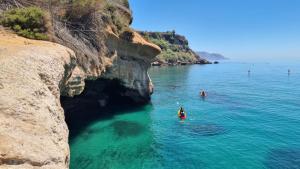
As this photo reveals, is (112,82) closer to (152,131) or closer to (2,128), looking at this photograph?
(152,131)

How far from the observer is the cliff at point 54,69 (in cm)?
884

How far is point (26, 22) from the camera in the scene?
19984mm

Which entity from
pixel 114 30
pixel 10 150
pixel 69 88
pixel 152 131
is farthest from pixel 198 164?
pixel 114 30

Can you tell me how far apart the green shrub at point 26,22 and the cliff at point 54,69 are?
0.41 metres

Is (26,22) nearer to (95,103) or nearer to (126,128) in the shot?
(126,128)

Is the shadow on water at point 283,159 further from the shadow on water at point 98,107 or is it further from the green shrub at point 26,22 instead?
the green shrub at point 26,22

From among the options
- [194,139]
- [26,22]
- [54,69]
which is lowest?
[194,139]

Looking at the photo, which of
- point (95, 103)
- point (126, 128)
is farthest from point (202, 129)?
point (95, 103)

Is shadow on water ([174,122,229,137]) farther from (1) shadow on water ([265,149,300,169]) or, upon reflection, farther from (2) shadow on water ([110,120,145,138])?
(1) shadow on water ([265,149,300,169])

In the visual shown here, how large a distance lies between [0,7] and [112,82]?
19.0 metres

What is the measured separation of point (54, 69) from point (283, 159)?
17.9m

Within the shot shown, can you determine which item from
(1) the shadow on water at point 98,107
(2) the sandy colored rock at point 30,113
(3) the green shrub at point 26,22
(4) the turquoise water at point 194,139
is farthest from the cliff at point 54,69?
(4) the turquoise water at point 194,139

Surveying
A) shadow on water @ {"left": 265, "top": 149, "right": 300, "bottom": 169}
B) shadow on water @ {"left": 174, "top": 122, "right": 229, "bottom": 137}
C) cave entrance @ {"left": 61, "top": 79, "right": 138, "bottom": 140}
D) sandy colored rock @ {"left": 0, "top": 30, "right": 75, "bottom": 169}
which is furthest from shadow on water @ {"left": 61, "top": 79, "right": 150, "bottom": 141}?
sandy colored rock @ {"left": 0, "top": 30, "right": 75, "bottom": 169}

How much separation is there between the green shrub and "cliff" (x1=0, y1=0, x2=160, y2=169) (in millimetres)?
408
